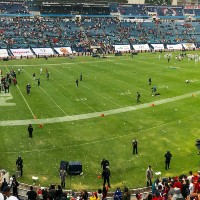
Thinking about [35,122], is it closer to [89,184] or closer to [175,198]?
[89,184]

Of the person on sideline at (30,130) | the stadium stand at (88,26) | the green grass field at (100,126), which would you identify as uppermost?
the stadium stand at (88,26)

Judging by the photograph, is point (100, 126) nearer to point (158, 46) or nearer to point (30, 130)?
point (30, 130)

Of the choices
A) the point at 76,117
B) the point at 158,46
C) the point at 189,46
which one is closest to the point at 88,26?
the point at 158,46

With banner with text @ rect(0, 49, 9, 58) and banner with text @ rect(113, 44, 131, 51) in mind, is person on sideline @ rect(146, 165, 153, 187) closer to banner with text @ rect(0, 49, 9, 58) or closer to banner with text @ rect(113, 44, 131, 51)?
banner with text @ rect(0, 49, 9, 58)

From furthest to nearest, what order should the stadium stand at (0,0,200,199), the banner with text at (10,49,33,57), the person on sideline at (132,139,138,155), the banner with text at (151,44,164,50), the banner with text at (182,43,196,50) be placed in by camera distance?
the banner with text at (182,43,196,50) < the banner with text at (151,44,164,50) < the stadium stand at (0,0,200,199) < the banner with text at (10,49,33,57) < the person on sideline at (132,139,138,155)

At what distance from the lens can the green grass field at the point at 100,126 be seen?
23.2 m

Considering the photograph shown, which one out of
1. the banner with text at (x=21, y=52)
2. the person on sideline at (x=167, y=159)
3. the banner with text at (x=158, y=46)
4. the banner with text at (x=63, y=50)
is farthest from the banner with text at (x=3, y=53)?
the person on sideline at (x=167, y=159)

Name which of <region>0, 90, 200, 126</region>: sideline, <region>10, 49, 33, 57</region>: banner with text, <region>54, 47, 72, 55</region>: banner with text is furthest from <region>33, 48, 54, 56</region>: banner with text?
<region>0, 90, 200, 126</region>: sideline

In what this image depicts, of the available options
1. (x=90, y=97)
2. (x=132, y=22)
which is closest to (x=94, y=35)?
(x=132, y=22)

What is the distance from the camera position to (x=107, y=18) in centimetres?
11538

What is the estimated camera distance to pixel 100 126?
31.0m

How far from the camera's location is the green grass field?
2317cm

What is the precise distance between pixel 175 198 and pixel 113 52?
74.6 metres

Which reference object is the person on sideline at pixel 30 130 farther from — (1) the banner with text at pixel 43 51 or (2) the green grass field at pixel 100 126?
(1) the banner with text at pixel 43 51
